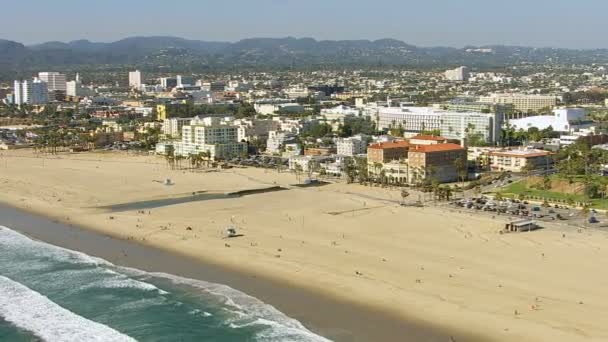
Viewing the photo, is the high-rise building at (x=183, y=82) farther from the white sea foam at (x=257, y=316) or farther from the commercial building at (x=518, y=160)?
the white sea foam at (x=257, y=316)

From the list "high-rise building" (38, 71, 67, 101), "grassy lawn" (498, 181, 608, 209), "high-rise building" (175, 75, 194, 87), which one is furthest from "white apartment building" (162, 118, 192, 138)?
"high-rise building" (175, 75, 194, 87)

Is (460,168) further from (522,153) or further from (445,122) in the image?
(445,122)

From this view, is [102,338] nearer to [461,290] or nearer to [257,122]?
[461,290]

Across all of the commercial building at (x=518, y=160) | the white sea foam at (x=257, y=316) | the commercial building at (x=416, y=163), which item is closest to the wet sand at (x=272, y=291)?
the white sea foam at (x=257, y=316)

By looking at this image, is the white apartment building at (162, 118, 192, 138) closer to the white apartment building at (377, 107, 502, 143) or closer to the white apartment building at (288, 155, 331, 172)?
the white apartment building at (377, 107, 502, 143)

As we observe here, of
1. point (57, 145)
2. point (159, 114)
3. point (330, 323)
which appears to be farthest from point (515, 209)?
point (159, 114)

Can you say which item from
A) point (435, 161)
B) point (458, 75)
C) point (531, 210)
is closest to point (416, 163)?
point (435, 161)
